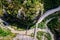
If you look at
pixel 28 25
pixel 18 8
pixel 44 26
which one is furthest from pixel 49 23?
pixel 18 8

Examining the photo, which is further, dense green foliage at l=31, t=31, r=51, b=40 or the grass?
dense green foliage at l=31, t=31, r=51, b=40

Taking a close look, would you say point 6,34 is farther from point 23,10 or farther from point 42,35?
point 42,35

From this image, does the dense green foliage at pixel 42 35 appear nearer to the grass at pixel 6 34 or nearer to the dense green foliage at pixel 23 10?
the dense green foliage at pixel 23 10

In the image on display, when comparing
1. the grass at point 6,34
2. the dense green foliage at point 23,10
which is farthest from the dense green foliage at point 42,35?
the grass at point 6,34

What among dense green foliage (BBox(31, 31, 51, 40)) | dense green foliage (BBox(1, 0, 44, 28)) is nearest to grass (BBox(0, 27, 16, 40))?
dense green foliage (BBox(1, 0, 44, 28))

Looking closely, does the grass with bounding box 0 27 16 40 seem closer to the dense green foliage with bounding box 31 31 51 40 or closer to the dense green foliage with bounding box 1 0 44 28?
the dense green foliage with bounding box 1 0 44 28

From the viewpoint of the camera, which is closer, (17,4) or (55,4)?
(17,4)

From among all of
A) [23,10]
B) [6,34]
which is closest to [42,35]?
[23,10]

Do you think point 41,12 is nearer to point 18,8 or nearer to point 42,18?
point 42,18

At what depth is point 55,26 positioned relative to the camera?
23.6 ft

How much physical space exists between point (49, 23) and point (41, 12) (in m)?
0.46

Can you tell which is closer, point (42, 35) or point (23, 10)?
point (23, 10)

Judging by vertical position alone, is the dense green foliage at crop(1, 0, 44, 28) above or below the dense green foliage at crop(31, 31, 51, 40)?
above

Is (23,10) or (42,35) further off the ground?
(23,10)
